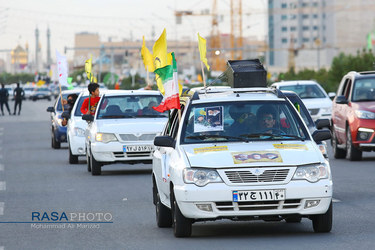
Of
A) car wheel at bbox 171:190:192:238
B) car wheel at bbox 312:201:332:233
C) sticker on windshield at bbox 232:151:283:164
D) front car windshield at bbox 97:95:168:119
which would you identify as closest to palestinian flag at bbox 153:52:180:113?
car wheel at bbox 171:190:192:238

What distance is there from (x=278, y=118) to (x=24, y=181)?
9.00 meters

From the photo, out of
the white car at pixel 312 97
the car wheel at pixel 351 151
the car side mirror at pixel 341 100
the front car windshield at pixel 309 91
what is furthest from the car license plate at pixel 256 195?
the front car windshield at pixel 309 91

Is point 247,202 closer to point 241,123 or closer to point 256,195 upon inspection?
point 256,195

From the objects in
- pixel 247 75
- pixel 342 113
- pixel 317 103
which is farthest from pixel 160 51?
pixel 317 103

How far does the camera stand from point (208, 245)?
31.9 ft

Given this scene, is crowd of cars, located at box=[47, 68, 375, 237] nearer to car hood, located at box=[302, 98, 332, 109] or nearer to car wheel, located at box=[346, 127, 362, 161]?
car wheel, located at box=[346, 127, 362, 161]

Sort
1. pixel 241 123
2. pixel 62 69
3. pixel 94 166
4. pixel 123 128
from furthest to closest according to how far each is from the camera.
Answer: pixel 62 69, pixel 94 166, pixel 123 128, pixel 241 123

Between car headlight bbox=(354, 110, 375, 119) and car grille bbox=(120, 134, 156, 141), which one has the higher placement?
car headlight bbox=(354, 110, 375, 119)

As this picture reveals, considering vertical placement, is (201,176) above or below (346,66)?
below

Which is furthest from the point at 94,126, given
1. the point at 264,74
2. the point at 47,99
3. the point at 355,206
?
the point at 47,99

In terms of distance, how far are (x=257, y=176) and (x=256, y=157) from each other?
8.1 inches

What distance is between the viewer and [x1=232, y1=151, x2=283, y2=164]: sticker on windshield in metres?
9.78

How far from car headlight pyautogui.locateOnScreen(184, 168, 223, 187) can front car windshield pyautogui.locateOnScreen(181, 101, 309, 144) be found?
0.67 metres

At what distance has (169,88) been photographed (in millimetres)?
12172
